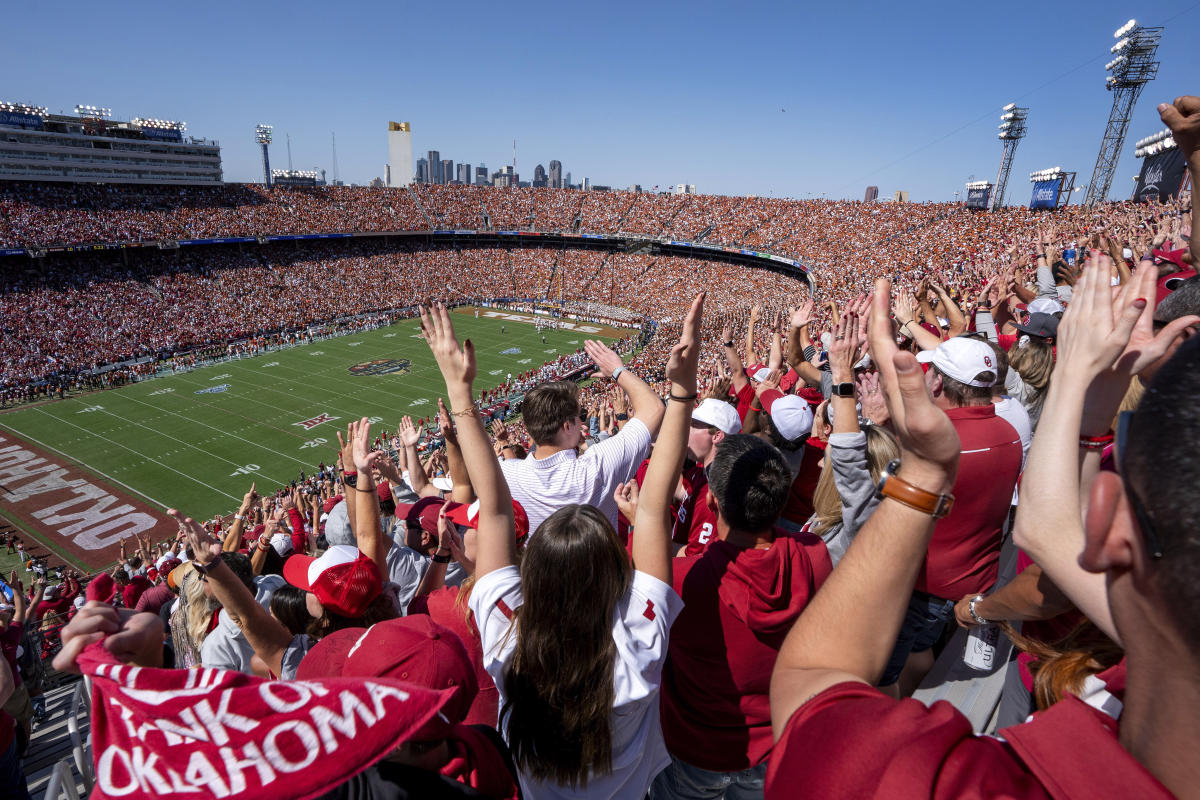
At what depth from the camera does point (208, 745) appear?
1430 millimetres

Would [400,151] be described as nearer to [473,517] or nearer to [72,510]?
[72,510]

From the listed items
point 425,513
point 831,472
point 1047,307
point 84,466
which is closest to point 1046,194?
point 1047,307

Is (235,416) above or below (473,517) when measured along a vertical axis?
below

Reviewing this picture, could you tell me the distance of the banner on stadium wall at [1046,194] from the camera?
3624 centimetres

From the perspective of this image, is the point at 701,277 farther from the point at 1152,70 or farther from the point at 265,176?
the point at 265,176

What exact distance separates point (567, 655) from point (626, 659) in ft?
0.68

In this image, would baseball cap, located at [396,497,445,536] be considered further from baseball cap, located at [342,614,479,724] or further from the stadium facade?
the stadium facade

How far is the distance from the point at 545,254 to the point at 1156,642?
6272cm

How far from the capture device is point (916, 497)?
139 cm

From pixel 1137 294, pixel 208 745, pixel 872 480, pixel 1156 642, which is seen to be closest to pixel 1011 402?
pixel 872 480

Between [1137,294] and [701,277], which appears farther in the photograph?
[701,277]

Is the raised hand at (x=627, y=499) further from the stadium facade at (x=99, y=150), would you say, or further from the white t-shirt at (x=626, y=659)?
the stadium facade at (x=99, y=150)

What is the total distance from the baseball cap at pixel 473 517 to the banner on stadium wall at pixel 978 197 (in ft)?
161

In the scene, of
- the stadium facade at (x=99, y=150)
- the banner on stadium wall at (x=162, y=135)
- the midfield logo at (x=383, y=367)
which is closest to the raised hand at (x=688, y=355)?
the midfield logo at (x=383, y=367)
